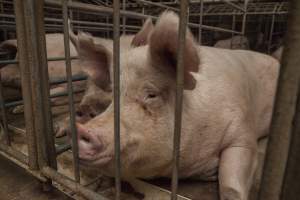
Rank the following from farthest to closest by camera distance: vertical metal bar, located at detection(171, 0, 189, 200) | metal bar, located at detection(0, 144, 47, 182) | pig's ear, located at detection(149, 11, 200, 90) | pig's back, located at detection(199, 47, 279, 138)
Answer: pig's back, located at detection(199, 47, 279, 138) → metal bar, located at detection(0, 144, 47, 182) → pig's ear, located at detection(149, 11, 200, 90) → vertical metal bar, located at detection(171, 0, 189, 200)

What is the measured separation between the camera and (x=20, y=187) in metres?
1.11

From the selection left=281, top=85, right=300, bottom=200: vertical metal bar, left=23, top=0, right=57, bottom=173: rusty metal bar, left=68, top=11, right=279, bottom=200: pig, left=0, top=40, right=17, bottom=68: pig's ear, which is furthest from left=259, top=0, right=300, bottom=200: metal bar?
left=0, top=40, right=17, bottom=68: pig's ear

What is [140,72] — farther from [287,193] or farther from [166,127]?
[287,193]

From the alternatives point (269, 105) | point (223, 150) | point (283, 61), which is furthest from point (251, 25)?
point (283, 61)

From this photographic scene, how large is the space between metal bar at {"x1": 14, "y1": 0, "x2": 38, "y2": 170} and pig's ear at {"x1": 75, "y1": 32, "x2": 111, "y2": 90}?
0.20m

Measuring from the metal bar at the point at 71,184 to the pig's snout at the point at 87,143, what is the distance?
155 millimetres

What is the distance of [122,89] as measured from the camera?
0.92 metres

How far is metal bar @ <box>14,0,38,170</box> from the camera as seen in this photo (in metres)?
0.90

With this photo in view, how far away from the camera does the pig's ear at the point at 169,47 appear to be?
72 centimetres

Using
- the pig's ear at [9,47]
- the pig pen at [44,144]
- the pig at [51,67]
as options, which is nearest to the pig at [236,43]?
the pig at [51,67]

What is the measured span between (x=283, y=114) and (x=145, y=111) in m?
0.54

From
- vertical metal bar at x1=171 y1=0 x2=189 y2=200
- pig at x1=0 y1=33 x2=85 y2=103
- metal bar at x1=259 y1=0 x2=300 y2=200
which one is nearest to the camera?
metal bar at x1=259 y1=0 x2=300 y2=200

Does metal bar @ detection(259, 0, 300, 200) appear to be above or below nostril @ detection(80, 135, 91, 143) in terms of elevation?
above

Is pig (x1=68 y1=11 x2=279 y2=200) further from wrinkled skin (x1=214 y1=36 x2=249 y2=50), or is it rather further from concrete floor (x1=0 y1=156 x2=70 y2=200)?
wrinkled skin (x1=214 y1=36 x2=249 y2=50)
